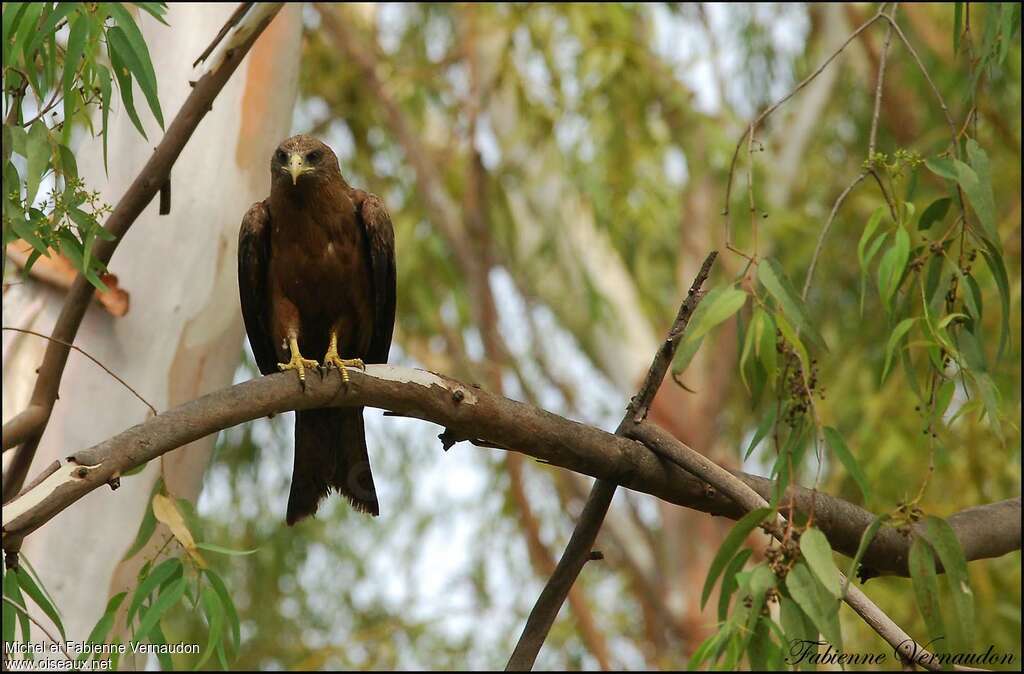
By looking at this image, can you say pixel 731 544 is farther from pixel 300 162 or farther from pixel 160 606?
pixel 300 162

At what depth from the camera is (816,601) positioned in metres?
1.78

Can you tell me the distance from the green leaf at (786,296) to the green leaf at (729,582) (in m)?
0.37

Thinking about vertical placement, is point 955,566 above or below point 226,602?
above

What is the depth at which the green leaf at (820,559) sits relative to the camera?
174cm

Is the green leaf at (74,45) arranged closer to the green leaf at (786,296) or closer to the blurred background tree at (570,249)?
the green leaf at (786,296)

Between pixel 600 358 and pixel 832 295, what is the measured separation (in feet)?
4.60

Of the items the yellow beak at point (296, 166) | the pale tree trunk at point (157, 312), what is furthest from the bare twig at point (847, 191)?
the pale tree trunk at point (157, 312)

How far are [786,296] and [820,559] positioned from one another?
476 mm

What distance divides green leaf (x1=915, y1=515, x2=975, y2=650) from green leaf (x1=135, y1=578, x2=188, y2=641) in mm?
1294

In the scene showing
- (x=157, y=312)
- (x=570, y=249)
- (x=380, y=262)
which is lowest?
(x=157, y=312)

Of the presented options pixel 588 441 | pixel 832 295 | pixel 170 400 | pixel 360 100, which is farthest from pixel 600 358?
pixel 588 441

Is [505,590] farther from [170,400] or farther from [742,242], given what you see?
[170,400]

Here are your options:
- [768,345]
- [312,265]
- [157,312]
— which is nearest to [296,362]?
[312,265]

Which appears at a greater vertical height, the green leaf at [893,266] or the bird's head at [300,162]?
the bird's head at [300,162]
